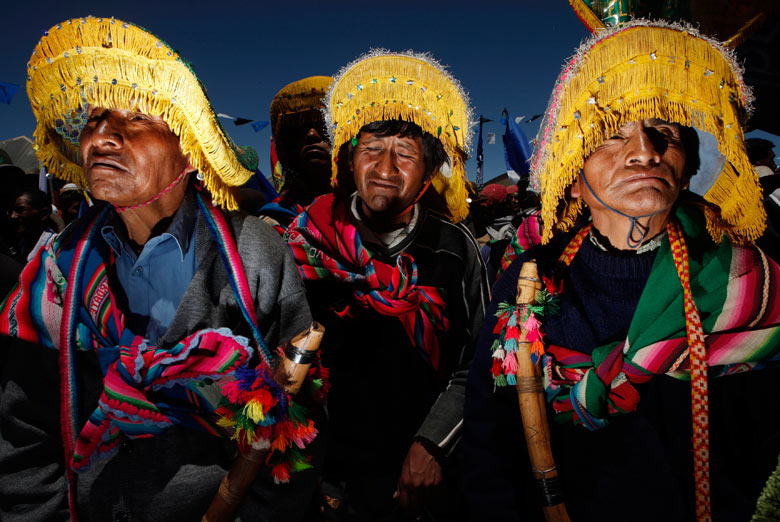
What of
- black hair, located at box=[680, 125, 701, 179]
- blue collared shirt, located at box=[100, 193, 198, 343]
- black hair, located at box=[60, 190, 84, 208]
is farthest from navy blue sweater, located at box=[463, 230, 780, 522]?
black hair, located at box=[60, 190, 84, 208]

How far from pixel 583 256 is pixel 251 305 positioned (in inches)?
57.5

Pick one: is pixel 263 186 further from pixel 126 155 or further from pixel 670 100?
pixel 670 100

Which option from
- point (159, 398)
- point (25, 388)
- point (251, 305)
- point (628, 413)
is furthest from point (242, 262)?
point (628, 413)

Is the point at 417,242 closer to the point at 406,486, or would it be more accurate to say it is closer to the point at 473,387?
the point at 473,387

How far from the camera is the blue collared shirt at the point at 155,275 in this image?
153 centimetres

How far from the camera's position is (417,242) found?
7.51 ft

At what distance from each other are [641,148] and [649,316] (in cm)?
65

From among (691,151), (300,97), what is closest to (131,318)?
(691,151)

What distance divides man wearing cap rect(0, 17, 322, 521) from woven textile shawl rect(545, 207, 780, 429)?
1188mm

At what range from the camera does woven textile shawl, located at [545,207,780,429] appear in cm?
137

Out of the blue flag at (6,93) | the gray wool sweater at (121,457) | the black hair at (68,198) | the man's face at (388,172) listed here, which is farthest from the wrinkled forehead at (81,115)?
the blue flag at (6,93)

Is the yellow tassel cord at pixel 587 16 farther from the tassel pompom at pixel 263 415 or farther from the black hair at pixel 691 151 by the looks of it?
the tassel pompom at pixel 263 415

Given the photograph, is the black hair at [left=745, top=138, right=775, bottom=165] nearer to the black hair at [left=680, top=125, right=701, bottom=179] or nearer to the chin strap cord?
the black hair at [left=680, top=125, right=701, bottom=179]

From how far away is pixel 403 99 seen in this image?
2229mm
